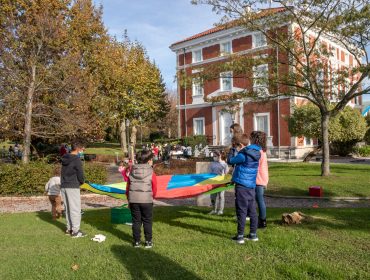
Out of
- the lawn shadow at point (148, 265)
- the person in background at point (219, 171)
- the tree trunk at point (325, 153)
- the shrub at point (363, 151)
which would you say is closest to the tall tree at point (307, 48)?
the tree trunk at point (325, 153)

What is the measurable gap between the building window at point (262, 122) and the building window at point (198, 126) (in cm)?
636

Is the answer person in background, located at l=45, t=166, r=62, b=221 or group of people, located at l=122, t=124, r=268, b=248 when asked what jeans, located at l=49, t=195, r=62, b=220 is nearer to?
person in background, located at l=45, t=166, r=62, b=221

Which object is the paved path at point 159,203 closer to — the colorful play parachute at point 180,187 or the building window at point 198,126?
the colorful play parachute at point 180,187

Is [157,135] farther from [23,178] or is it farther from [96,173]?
[23,178]

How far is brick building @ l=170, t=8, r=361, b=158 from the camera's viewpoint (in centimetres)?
3209

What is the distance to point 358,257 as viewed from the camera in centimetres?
552

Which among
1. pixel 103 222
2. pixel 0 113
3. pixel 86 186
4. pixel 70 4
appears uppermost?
pixel 70 4

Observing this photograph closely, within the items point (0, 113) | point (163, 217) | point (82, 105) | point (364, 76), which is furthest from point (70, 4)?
point (163, 217)

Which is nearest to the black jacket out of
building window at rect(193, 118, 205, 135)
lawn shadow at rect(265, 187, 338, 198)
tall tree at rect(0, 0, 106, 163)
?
lawn shadow at rect(265, 187, 338, 198)

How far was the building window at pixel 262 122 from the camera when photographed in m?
33.5

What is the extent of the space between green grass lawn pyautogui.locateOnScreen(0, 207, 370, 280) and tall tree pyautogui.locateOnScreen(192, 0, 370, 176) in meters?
9.11

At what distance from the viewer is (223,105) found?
112 feet

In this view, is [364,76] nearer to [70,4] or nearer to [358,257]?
[358,257]

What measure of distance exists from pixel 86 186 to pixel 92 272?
377 centimetres
